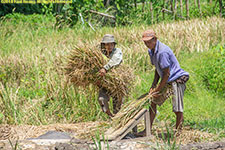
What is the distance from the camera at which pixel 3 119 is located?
19.7 feet

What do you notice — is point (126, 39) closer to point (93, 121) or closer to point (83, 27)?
point (83, 27)

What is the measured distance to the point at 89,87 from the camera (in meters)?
6.03

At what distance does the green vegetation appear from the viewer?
6082mm

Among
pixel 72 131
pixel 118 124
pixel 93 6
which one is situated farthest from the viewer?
pixel 93 6

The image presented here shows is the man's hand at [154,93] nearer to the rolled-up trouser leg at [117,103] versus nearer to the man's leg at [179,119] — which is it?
the man's leg at [179,119]

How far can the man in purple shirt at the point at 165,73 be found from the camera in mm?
4289

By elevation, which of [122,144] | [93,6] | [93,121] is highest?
[93,6]

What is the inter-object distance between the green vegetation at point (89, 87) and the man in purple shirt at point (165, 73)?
0.82m

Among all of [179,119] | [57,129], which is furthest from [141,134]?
[57,129]

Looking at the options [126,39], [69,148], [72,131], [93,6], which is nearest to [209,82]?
[126,39]

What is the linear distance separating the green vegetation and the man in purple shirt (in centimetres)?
82

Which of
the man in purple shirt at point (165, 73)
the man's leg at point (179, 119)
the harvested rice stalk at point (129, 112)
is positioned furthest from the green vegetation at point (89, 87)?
the harvested rice stalk at point (129, 112)

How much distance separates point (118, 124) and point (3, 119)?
8.34 ft

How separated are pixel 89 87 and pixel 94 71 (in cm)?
124
